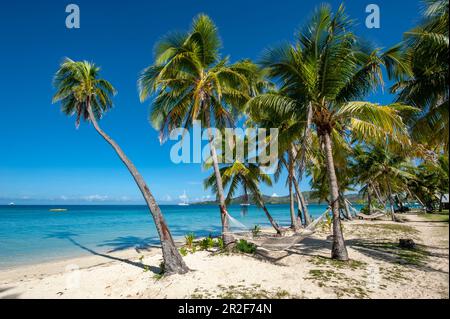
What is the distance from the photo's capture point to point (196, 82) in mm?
8156

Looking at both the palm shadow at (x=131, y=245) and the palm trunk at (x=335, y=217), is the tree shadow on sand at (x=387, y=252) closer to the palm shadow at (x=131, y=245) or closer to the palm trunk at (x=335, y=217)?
the palm trunk at (x=335, y=217)

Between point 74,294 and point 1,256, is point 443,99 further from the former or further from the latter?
point 1,256

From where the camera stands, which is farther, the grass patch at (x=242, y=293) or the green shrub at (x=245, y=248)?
the green shrub at (x=245, y=248)

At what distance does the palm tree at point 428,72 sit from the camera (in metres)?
5.10

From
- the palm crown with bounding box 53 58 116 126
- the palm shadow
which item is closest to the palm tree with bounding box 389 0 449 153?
the palm crown with bounding box 53 58 116 126

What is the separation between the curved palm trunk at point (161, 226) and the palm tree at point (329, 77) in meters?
3.91

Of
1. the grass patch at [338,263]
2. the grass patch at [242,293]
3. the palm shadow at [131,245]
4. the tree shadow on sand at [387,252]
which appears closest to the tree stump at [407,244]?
the tree shadow on sand at [387,252]

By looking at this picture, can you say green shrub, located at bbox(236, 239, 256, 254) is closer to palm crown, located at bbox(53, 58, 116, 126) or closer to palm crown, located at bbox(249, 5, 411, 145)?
palm crown, located at bbox(249, 5, 411, 145)

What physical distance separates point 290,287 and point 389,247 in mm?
5283

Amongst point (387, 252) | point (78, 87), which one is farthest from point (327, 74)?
point (78, 87)

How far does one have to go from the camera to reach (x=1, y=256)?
1098 cm

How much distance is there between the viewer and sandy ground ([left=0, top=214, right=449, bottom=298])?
451 centimetres

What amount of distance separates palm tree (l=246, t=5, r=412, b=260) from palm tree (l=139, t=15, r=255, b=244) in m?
1.51
